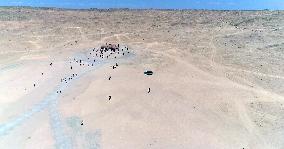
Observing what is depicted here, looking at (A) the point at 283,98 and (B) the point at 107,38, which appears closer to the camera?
(A) the point at 283,98

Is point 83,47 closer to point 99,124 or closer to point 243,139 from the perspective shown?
point 99,124

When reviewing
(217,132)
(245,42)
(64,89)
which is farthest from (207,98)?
(245,42)

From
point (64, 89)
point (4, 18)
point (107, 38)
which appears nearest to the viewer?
point (64, 89)

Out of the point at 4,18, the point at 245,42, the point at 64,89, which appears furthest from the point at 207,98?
the point at 4,18

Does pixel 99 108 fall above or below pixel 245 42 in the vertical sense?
below

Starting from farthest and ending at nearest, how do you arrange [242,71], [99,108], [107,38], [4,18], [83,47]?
[4,18] < [107,38] < [83,47] < [242,71] < [99,108]

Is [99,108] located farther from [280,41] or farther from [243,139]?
[280,41]
